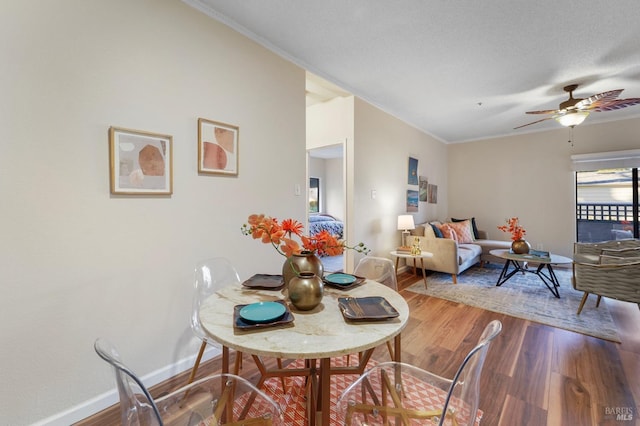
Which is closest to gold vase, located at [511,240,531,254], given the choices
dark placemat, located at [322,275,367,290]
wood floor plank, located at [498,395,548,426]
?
wood floor plank, located at [498,395,548,426]

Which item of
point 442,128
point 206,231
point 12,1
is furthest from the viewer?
point 442,128

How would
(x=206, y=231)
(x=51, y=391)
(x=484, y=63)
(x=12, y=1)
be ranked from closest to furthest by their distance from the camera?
(x=12, y=1)
(x=51, y=391)
(x=206, y=231)
(x=484, y=63)

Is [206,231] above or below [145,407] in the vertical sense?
above

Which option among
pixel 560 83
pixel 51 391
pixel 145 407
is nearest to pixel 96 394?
pixel 51 391

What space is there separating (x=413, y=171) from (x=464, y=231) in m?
A: 1.42

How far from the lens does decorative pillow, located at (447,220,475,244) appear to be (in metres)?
4.84

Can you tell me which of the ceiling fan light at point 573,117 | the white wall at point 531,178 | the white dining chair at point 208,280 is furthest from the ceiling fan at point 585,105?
Result: the white dining chair at point 208,280

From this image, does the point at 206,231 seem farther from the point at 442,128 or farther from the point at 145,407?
the point at 442,128

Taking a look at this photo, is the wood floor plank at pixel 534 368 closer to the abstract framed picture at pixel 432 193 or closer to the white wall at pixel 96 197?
the white wall at pixel 96 197

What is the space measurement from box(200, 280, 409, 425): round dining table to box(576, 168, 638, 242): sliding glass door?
5.57 metres

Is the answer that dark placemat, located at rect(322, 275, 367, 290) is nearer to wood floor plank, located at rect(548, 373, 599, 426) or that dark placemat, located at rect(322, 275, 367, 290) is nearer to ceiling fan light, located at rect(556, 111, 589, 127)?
wood floor plank, located at rect(548, 373, 599, 426)

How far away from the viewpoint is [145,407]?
75 cm

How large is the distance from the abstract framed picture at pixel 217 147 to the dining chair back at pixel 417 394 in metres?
1.67

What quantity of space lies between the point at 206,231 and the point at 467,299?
3061 mm
